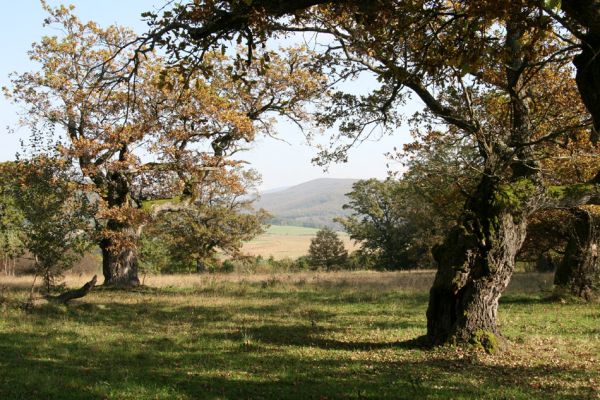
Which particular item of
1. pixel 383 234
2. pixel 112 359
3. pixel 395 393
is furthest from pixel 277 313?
pixel 383 234

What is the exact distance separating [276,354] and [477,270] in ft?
14.5

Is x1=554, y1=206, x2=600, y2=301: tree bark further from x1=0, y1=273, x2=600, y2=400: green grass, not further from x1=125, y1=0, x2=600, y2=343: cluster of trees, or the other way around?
x1=125, y1=0, x2=600, y2=343: cluster of trees

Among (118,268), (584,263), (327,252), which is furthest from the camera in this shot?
(327,252)

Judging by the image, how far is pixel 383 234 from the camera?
188ft

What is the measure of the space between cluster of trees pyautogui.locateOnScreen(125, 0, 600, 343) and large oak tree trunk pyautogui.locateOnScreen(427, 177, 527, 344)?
0.07ft

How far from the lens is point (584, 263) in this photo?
1977 centimetres

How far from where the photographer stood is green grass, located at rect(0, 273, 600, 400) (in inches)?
307

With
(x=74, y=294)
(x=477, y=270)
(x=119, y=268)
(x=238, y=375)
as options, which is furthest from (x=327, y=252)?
(x=238, y=375)

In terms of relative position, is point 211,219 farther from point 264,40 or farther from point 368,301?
point 264,40

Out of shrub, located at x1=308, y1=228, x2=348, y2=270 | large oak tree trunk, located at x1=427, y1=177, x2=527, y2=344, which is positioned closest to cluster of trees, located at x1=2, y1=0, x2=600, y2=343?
large oak tree trunk, located at x1=427, y1=177, x2=527, y2=344

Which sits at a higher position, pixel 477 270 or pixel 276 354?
pixel 477 270

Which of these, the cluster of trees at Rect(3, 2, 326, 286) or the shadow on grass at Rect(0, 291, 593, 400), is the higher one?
the cluster of trees at Rect(3, 2, 326, 286)

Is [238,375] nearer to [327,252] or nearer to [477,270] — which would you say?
[477,270]

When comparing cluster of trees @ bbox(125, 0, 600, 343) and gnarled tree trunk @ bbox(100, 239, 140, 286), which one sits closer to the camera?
cluster of trees @ bbox(125, 0, 600, 343)
